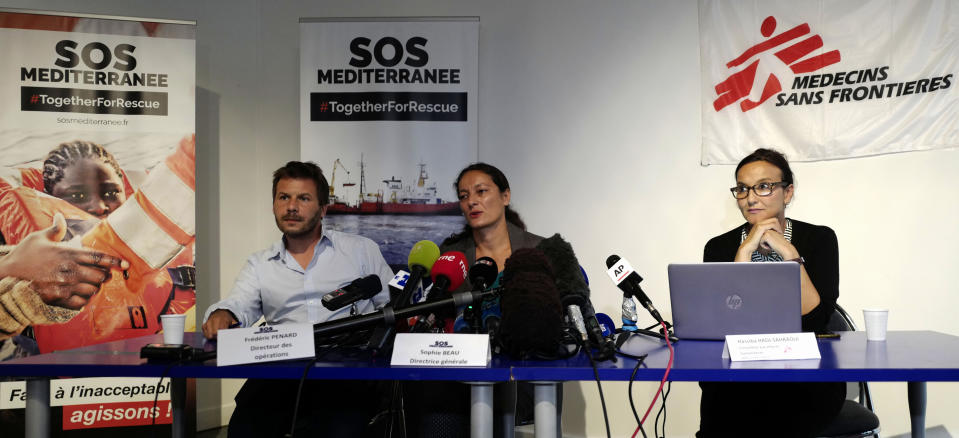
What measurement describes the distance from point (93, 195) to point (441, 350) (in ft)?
8.99

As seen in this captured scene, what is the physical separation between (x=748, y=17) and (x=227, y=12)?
3.05m

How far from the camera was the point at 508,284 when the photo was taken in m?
1.71

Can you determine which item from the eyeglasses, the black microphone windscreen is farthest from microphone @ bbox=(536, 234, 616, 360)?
the eyeglasses

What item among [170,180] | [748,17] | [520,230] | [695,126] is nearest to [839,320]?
[520,230]

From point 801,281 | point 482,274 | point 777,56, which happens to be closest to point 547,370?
point 482,274

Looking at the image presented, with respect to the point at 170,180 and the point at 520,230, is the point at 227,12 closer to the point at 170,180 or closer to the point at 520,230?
the point at 170,180

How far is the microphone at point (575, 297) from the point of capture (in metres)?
1.71

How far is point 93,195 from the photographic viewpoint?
11.7ft

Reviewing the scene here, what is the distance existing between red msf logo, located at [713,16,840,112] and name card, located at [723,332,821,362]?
7.73 feet

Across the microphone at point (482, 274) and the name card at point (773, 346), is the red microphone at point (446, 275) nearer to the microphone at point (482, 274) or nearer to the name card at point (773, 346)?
the microphone at point (482, 274)

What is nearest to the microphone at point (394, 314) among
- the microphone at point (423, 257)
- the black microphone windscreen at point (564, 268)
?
the microphone at point (423, 257)

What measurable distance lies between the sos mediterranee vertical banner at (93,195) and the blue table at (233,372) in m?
1.83

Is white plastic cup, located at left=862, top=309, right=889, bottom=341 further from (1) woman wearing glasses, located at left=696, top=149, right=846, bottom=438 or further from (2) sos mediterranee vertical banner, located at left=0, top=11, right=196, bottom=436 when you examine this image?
(2) sos mediterranee vertical banner, located at left=0, top=11, right=196, bottom=436

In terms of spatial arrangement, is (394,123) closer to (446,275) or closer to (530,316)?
(446,275)
